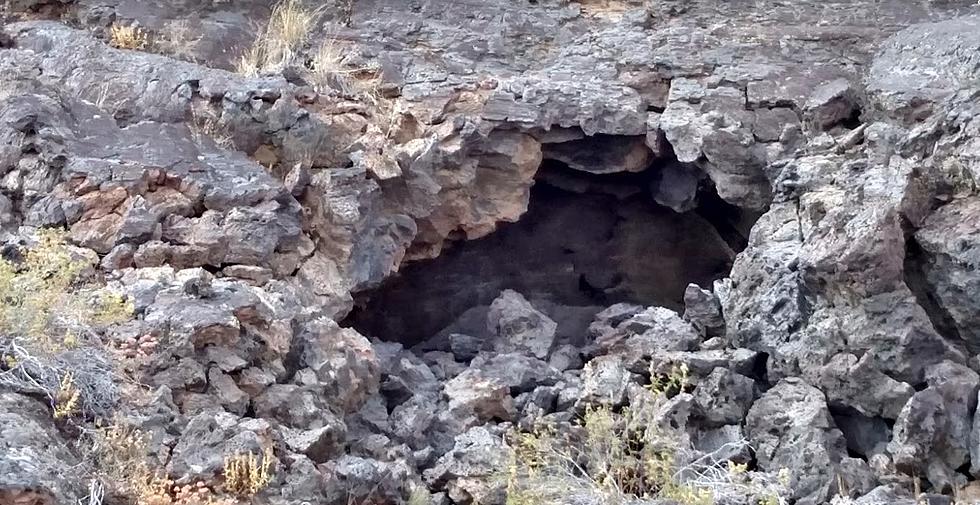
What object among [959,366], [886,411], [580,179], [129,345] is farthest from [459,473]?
[580,179]

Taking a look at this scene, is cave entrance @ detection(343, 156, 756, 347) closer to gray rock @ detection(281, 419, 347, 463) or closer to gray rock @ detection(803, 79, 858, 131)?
gray rock @ detection(803, 79, 858, 131)

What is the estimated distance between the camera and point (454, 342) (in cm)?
736

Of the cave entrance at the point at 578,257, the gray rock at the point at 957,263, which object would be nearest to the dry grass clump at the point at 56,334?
the cave entrance at the point at 578,257

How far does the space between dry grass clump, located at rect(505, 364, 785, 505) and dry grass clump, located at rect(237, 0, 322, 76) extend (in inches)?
139

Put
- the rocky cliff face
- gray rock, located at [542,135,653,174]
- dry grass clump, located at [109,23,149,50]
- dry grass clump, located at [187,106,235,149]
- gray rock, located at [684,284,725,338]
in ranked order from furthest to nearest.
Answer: gray rock, located at [542,135,653,174] → dry grass clump, located at [109,23,149,50] → dry grass clump, located at [187,106,235,149] → gray rock, located at [684,284,725,338] → the rocky cliff face

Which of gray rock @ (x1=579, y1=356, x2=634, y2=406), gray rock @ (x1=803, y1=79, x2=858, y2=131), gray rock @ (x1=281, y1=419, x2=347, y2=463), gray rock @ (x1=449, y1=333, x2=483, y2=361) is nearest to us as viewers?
gray rock @ (x1=281, y1=419, x2=347, y2=463)

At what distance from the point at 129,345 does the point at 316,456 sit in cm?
105

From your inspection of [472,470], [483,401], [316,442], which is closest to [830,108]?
[483,401]

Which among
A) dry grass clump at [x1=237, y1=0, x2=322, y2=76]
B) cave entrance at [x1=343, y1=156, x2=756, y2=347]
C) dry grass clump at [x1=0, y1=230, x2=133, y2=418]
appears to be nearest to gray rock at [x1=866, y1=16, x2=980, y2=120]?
cave entrance at [x1=343, y1=156, x2=756, y2=347]

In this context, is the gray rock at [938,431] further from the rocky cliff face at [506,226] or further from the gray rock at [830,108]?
the gray rock at [830,108]

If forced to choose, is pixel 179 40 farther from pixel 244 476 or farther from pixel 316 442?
pixel 244 476

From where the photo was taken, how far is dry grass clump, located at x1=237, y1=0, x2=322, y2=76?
301 inches

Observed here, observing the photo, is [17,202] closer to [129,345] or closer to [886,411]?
[129,345]

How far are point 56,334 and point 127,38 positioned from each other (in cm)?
336
